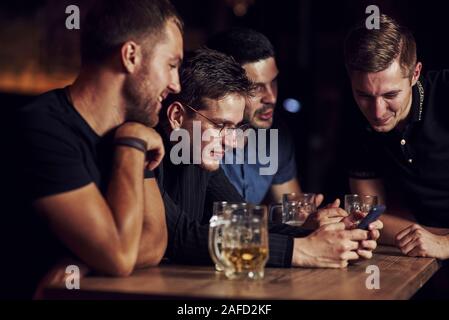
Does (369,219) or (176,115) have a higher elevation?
(176,115)

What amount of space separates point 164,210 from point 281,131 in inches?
65.2

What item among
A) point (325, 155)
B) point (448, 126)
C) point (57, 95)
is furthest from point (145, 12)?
point (325, 155)

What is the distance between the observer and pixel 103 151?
2104mm

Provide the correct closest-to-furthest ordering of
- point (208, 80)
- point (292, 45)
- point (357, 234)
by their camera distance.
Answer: point (357, 234) → point (208, 80) → point (292, 45)

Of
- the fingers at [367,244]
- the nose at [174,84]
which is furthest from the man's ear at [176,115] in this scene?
the fingers at [367,244]

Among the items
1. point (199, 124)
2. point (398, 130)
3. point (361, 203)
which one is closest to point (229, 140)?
point (199, 124)

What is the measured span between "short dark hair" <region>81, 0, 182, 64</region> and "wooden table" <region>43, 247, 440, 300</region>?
672 millimetres

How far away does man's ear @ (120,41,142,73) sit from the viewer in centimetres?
211

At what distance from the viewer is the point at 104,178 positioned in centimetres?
210

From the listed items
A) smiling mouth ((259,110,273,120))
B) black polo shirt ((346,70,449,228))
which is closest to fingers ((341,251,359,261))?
black polo shirt ((346,70,449,228))

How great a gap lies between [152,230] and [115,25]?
62cm

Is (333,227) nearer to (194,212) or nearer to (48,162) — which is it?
(194,212)

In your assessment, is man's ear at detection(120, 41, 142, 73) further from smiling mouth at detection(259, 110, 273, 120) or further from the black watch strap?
smiling mouth at detection(259, 110, 273, 120)
